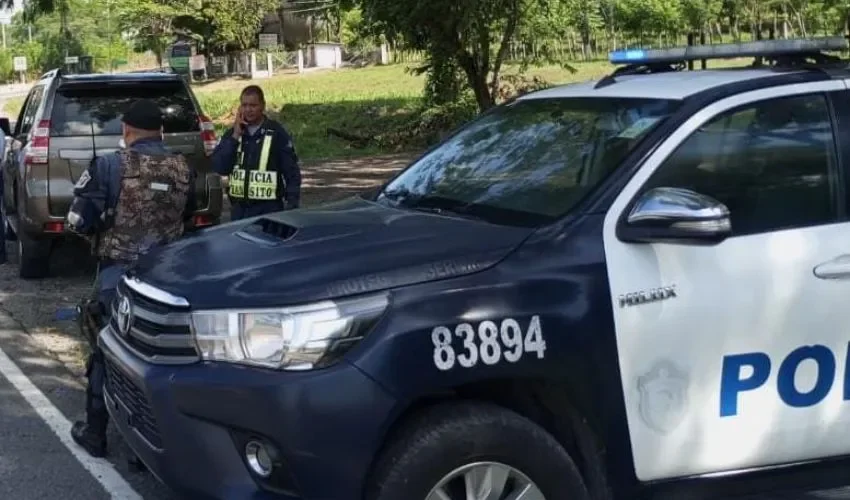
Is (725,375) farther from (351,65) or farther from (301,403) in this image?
(351,65)

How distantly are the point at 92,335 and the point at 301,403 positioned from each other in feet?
8.16

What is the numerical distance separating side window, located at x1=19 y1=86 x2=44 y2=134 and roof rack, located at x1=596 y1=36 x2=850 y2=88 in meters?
6.59

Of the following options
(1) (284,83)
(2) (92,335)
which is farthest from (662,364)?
(1) (284,83)

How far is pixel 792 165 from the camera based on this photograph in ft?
13.9

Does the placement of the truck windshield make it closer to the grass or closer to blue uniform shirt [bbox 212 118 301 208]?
blue uniform shirt [bbox 212 118 301 208]

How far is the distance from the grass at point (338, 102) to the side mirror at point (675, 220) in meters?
18.5

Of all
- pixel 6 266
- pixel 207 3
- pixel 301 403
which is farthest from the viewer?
pixel 207 3

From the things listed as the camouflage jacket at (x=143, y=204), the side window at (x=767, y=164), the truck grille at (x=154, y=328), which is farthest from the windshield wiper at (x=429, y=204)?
the camouflage jacket at (x=143, y=204)

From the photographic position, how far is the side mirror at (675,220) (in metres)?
3.69

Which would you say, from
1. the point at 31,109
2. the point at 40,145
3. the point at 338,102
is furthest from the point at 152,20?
the point at 40,145

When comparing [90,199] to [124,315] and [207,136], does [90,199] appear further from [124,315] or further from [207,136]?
[207,136]

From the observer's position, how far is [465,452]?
11.5 ft

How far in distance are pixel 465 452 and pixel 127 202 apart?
2.76 meters

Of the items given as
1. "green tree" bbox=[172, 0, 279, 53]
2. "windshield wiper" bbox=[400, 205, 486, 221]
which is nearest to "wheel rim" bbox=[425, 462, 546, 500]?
"windshield wiper" bbox=[400, 205, 486, 221]
